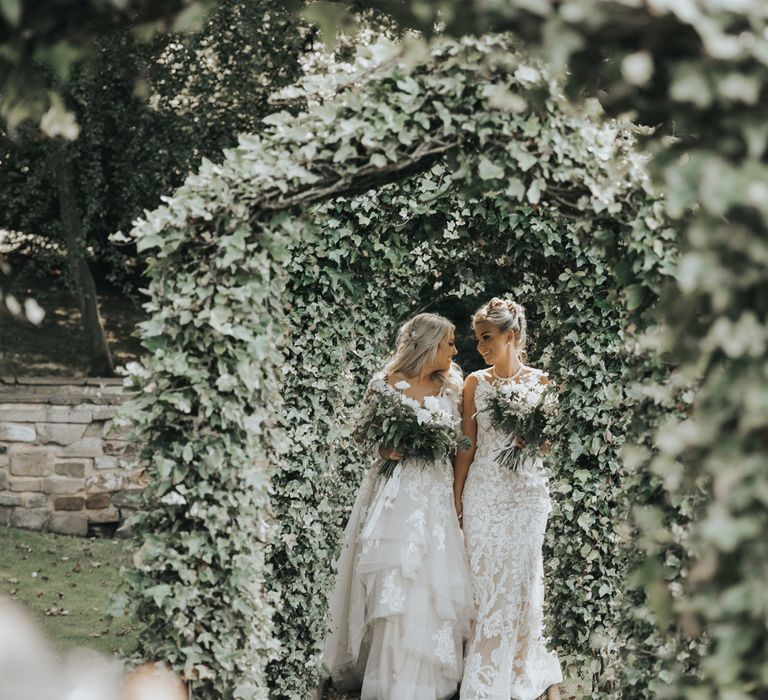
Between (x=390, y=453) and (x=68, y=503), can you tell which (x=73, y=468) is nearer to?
(x=68, y=503)

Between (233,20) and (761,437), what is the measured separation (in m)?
9.30

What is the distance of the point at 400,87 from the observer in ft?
11.3

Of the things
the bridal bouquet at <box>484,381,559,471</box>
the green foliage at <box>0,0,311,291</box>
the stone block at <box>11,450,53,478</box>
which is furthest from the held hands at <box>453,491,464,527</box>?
the green foliage at <box>0,0,311,291</box>

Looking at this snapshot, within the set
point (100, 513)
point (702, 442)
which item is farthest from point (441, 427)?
point (100, 513)

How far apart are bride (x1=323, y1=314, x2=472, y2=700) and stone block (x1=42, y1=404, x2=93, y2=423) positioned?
13.7 ft

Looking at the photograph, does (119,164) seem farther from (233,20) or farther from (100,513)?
(100,513)

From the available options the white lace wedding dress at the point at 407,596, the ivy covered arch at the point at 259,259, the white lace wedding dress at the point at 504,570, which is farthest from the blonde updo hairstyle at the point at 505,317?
the ivy covered arch at the point at 259,259

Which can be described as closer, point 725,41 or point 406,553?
point 725,41

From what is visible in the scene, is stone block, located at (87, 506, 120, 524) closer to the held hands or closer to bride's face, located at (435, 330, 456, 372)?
the held hands

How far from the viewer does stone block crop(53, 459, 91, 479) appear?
948 cm

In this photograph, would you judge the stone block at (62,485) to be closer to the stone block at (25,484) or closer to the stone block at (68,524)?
the stone block at (25,484)

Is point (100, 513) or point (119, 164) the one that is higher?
point (119, 164)

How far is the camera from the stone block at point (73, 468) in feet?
31.1

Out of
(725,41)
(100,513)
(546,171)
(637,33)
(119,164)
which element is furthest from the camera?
(119,164)
